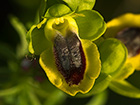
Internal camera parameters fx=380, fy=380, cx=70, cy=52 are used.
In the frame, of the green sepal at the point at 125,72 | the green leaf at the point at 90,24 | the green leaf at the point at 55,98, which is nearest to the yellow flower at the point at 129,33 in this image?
the green sepal at the point at 125,72

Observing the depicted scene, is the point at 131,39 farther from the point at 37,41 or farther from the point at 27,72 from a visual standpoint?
the point at 27,72

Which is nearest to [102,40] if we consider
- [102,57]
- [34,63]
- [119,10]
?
[102,57]

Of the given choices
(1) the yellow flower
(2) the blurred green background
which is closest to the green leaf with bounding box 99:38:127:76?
(1) the yellow flower

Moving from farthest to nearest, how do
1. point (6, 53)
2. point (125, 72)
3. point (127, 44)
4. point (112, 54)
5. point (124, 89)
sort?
1. point (6, 53)
2. point (127, 44)
3. point (124, 89)
4. point (125, 72)
5. point (112, 54)

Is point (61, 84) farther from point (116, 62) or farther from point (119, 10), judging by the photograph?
point (119, 10)

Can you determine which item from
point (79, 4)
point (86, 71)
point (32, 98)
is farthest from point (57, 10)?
point (32, 98)

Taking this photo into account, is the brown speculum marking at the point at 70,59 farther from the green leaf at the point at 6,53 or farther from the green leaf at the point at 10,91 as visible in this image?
the green leaf at the point at 6,53

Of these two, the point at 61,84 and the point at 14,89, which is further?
the point at 14,89
